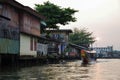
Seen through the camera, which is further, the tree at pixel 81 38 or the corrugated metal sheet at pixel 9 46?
the tree at pixel 81 38

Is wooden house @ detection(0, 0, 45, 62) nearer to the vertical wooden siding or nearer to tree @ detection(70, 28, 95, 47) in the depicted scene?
the vertical wooden siding

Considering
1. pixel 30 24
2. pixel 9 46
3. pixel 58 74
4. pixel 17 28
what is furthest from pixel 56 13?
pixel 58 74

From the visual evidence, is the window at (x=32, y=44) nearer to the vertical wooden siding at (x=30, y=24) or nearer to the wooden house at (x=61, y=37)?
the vertical wooden siding at (x=30, y=24)

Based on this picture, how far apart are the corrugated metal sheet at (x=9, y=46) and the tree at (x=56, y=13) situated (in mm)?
25127

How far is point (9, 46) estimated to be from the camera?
3077cm

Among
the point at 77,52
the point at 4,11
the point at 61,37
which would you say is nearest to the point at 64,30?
the point at 61,37

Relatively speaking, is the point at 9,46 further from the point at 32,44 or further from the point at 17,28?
the point at 32,44

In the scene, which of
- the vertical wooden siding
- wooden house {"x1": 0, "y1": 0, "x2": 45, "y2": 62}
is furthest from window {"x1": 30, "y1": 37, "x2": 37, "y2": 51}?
the vertical wooden siding

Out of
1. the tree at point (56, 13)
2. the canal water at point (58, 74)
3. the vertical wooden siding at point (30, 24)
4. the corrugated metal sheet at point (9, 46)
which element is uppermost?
the tree at point (56, 13)

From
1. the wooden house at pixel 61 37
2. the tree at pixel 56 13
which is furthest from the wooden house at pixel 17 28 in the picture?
the wooden house at pixel 61 37

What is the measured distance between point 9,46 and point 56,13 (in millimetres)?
28867

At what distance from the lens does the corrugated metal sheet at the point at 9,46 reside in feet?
94.7

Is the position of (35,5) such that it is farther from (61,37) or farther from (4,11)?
(4,11)

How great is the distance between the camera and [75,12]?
59500mm
